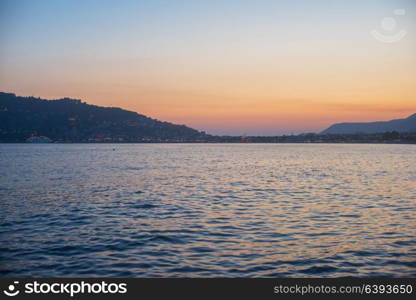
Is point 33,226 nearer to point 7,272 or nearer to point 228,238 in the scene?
point 7,272

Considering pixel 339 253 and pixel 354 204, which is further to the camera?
pixel 354 204

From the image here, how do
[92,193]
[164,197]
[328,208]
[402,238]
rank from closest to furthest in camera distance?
1. [402,238]
2. [328,208]
3. [164,197]
4. [92,193]

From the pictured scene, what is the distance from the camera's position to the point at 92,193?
114 feet

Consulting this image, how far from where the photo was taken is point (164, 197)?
32.6 meters

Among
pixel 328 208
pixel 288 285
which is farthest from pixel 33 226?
pixel 328 208

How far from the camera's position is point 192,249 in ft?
53.5

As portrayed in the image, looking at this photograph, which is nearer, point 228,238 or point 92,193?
point 228,238

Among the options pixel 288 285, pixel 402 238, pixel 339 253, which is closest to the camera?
pixel 288 285

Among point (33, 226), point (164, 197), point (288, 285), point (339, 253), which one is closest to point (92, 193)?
point (164, 197)

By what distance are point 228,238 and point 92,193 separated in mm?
20515

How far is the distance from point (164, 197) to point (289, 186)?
577 inches

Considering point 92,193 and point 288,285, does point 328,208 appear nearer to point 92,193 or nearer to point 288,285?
point 288,285

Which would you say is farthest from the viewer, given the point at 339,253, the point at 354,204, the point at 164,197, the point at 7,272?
the point at 164,197

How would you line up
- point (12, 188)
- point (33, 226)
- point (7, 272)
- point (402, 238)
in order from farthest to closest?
point (12, 188) → point (33, 226) → point (402, 238) → point (7, 272)
